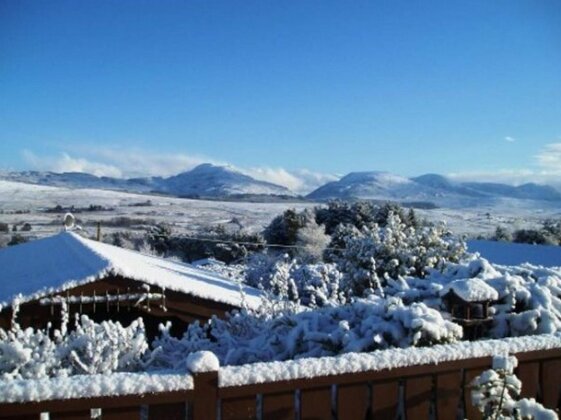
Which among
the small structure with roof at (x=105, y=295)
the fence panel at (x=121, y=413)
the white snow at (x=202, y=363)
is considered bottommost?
the small structure with roof at (x=105, y=295)

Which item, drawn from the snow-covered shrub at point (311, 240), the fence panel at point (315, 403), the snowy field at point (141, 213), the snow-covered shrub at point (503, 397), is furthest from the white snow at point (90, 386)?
the snowy field at point (141, 213)

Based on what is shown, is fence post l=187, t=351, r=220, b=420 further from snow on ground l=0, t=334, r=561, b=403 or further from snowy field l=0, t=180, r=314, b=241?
snowy field l=0, t=180, r=314, b=241

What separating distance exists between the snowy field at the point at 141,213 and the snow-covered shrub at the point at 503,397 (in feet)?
120

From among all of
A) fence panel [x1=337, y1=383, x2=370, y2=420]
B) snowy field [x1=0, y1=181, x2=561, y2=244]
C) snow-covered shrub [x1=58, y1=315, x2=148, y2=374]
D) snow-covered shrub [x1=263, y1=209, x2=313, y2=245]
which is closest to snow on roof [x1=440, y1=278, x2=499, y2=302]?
fence panel [x1=337, y1=383, x2=370, y2=420]

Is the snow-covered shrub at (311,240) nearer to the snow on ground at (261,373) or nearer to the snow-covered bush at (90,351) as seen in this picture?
the snow-covered bush at (90,351)

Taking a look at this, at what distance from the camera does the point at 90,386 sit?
2580 millimetres

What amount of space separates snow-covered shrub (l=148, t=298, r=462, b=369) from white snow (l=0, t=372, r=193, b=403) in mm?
1617

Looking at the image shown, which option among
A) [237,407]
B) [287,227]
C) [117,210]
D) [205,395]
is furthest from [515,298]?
[117,210]

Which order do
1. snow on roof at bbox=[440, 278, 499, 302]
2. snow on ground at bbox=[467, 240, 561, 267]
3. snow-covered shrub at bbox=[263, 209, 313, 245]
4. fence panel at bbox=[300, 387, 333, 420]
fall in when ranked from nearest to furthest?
fence panel at bbox=[300, 387, 333, 420]
snow on roof at bbox=[440, 278, 499, 302]
snow on ground at bbox=[467, 240, 561, 267]
snow-covered shrub at bbox=[263, 209, 313, 245]

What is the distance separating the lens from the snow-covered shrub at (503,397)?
2.88m

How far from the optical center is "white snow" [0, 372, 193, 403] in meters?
2.50

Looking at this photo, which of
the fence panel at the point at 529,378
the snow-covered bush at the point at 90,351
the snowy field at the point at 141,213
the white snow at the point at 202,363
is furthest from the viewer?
the snowy field at the point at 141,213

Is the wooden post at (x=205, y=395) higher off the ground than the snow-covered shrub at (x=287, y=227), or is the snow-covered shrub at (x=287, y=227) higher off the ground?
the wooden post at (x=205, y=395)

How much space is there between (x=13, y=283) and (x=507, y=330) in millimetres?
7872
